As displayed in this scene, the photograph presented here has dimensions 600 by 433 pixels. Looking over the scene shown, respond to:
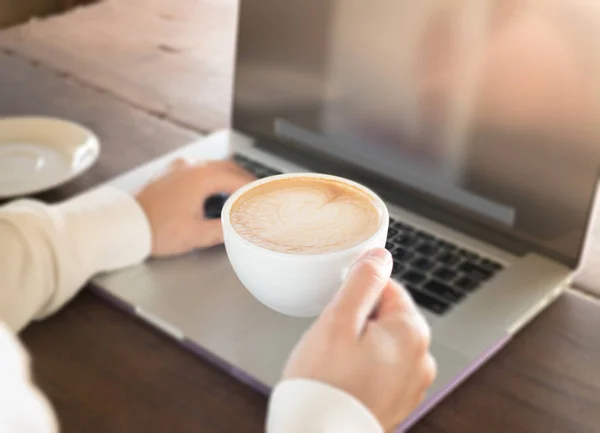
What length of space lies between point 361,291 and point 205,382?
195 millimetres

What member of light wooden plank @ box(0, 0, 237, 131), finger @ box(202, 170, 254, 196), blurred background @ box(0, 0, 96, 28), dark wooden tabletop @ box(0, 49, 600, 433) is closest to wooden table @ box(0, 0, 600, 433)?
dark wooden tabletop @ box(0, 49, 600, 433)

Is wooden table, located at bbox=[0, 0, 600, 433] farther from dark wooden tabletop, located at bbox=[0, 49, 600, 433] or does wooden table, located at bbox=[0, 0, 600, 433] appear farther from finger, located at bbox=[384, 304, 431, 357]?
finger, located at bbox=[384, 304, 431, 357]

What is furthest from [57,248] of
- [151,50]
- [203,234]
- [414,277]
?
[151,50]

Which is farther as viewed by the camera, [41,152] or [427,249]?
[41,152]

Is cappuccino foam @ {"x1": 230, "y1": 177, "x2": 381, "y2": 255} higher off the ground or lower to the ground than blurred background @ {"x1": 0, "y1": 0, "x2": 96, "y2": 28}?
higher

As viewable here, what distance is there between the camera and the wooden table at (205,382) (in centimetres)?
43

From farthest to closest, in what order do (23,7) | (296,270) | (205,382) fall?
(23,7) < (205,382) < (296,270)

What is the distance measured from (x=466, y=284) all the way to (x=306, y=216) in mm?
229

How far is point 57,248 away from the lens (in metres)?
0.52

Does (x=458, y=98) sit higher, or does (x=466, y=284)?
(x=458, y=98)

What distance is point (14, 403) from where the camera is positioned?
0.34 meters

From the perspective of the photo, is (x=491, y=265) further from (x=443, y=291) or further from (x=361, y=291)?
(x=361, y=291)

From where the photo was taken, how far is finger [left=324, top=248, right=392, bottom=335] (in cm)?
29

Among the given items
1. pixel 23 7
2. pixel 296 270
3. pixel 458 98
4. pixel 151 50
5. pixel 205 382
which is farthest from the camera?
pixel 23 7
